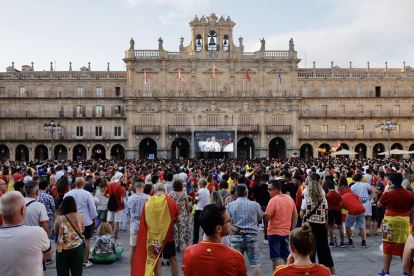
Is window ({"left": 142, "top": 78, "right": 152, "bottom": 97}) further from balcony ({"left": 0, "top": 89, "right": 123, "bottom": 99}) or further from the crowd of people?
the crowd of people

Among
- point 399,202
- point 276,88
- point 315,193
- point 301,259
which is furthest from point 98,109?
point 301,259

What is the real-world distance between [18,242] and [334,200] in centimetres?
767

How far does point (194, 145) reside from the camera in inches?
1805

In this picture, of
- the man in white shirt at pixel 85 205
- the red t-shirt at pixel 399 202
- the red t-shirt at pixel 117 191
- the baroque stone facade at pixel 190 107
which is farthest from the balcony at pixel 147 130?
the red t-shirt at pixel 399 202

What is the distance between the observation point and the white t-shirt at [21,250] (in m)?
3.87

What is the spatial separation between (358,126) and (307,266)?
4925 cm

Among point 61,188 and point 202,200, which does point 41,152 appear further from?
point 202,200

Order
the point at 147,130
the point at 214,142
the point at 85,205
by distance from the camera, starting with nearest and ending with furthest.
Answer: the point at 85,205 < the point at 214,142 < the point at 147,130

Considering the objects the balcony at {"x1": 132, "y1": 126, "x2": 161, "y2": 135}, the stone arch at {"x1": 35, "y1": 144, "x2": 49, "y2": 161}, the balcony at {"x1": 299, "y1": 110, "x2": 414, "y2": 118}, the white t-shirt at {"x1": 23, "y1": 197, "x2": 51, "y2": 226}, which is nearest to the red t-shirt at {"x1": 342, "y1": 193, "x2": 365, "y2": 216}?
the white t-shirt at {"x1": 23, "y1": 197, "x2": 51, "y2": 226}

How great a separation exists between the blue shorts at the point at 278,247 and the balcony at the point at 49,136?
136ft

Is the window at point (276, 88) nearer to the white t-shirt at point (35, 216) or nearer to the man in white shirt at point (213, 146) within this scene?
the man in white shirt at point (213, 146)

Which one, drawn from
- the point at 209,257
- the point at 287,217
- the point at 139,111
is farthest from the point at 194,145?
the point at 209,257

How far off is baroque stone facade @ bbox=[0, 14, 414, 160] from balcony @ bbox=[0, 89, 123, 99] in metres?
0.13

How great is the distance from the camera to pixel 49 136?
4650 centimetres
